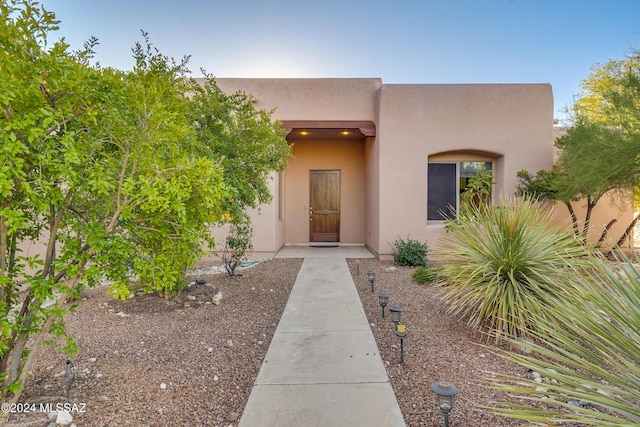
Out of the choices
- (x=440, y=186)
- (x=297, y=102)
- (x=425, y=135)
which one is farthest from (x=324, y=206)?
(x=425, y=135)

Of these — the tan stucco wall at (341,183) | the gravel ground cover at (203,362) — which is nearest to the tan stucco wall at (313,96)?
the tan stucco wall at (341,183)

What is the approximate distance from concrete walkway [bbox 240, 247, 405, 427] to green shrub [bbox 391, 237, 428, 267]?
3098mm

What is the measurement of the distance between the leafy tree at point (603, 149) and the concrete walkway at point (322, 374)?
347cm

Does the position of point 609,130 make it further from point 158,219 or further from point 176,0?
point 176,0

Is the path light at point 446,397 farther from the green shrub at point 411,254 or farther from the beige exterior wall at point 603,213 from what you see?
the beige exterior wall at point 603,213

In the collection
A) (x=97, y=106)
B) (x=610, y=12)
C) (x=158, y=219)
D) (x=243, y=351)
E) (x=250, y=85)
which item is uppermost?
(x=610, y=12)

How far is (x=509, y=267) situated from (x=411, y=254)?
4.28m

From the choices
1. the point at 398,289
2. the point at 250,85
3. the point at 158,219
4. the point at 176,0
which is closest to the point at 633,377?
the point at 158,219

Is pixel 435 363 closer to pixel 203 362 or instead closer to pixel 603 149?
pixel 203 362

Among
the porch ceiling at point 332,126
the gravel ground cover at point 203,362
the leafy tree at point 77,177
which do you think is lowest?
the gravel ground cover at point 203,362

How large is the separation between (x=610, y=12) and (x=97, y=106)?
12.2 meters

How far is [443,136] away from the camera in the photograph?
340 inches

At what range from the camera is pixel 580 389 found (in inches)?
63.5

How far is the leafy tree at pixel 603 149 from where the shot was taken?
218 inches
